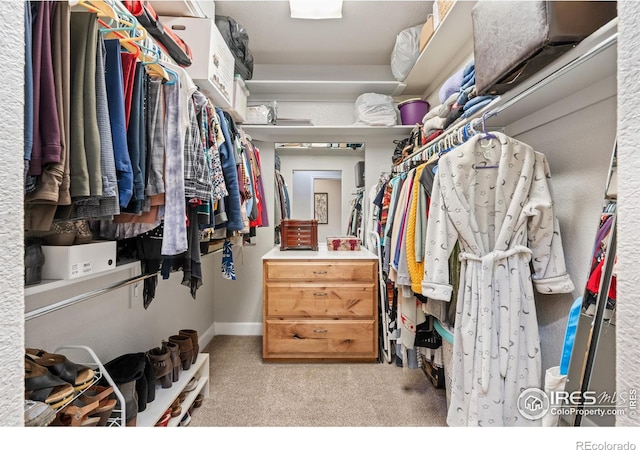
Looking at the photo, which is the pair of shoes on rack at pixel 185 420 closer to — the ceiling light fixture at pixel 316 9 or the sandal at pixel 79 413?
the sandal at pixel 79 413

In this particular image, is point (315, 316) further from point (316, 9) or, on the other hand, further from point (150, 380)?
point (316, 9)

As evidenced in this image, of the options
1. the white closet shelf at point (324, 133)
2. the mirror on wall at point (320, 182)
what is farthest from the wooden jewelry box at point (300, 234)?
the white closet shelf at point (324, 133)

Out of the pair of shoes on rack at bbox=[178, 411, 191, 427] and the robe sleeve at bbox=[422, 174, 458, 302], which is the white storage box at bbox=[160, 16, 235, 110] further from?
the pair of shoes on rack at bbox=[178, 411, 191, 427]

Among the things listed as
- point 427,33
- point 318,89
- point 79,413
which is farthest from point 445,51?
point 79,413

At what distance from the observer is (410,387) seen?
1751mm

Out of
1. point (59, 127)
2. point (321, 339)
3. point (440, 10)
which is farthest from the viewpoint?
point (321, 339)

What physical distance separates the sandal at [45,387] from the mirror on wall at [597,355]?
4.19 feet

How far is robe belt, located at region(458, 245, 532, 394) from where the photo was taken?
3.44 ft

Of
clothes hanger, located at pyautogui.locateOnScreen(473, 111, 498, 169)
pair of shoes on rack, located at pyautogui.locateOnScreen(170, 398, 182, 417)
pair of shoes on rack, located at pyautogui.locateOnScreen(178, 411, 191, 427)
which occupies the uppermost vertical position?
clothes hanger, located at pyautogui.locateOnScreen(473, 111, 498, 169)

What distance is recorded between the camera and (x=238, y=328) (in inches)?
103

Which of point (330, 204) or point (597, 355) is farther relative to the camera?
point (330, 204)

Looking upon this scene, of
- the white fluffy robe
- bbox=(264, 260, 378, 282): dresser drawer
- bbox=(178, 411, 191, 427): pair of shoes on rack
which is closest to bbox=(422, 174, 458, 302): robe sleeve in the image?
the white fluffy robe

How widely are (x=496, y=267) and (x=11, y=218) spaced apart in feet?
4.32

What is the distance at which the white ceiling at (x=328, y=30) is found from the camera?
6.23 feet
